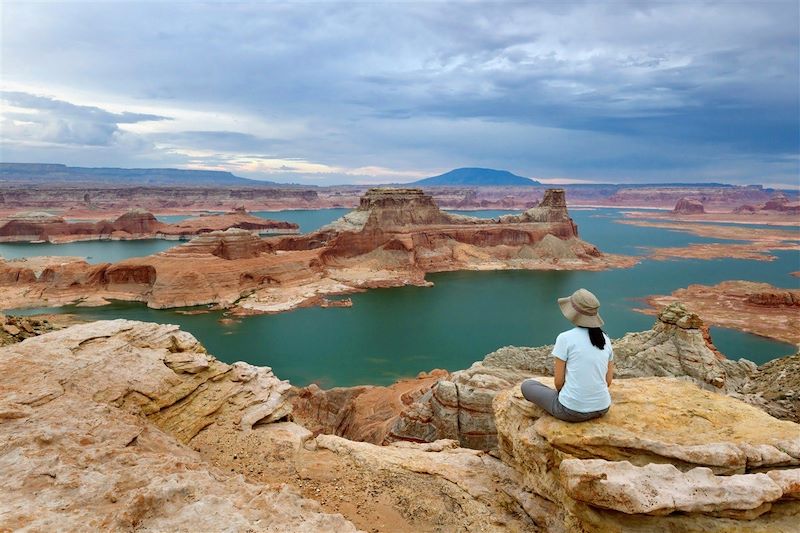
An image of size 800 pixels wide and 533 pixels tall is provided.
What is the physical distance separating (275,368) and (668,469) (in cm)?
1996

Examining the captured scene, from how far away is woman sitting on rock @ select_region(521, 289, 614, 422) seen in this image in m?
4.95

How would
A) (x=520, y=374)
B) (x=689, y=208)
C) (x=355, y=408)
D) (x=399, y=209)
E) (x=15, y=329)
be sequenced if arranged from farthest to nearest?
(x=689, y=208) < (x=399, y=209) < (x=355, y=408) < (x=520, y=374) < (x=15, y=329)

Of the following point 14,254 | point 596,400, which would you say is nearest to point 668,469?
point 596,400

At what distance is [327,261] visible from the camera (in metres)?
45.3

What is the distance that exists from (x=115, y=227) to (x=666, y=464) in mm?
84290

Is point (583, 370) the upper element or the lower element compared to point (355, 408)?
upper

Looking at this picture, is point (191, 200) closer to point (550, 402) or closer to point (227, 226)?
point (227, 226)

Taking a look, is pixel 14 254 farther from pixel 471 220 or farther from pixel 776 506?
pixel 776 506

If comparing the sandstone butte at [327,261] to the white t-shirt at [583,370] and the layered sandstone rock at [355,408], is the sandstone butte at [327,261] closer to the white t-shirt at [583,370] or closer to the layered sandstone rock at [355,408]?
the layered sandstone rock at [355,408]

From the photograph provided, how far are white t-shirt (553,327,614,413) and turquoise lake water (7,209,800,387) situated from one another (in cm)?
1644

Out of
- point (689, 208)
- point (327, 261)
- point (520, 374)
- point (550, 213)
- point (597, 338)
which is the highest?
point (689, 208)

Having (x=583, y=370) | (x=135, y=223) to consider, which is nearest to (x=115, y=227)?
(x=135, y=223)

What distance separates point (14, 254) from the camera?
56.8 metres

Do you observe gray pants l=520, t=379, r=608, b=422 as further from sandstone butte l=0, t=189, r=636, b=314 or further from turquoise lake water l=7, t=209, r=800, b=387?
sandstone butte l=0, t=189, r=636, b=314
